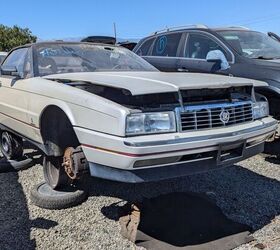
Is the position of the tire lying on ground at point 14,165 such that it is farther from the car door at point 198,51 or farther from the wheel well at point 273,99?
the wheel well at point 273,99

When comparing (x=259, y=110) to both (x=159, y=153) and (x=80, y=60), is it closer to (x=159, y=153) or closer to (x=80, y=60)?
(x=159, y=153)

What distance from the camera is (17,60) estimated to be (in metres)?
5.34

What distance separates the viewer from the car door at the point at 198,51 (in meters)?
6.32

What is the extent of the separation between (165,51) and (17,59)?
303 cm

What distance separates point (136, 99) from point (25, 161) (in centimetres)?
282

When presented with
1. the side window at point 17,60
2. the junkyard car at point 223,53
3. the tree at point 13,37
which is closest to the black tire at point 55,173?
the side window at point 17,60

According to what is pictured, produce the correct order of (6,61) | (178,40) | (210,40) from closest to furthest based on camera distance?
(6,61) < (210,40) < (178,40)

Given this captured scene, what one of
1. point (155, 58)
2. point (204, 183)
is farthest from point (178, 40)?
point (204, 183)

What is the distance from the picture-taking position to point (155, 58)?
760 centimetres

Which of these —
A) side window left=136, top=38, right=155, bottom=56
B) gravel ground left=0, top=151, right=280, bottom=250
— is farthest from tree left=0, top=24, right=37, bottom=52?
gravel ground left=0, top=151, right=280, bottom=250

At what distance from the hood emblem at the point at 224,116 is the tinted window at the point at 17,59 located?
2657 millimetres

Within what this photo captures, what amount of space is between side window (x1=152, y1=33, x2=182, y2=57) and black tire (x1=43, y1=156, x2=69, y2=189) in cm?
371

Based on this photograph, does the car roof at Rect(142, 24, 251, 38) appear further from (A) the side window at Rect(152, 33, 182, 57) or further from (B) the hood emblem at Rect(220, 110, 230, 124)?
(B) the hood emblem at Rect(220, 110, 230, 124)

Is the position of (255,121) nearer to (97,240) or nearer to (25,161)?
(97,240)
